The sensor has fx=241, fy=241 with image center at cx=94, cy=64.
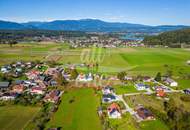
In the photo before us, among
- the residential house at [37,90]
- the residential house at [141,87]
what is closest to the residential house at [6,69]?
the residential house at [37,90]

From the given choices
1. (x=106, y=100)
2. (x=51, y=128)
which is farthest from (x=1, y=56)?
(x=51, y=128)

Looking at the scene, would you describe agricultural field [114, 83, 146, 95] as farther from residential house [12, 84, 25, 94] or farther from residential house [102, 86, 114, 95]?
Answer: residential house [12, 84, 25, 94]

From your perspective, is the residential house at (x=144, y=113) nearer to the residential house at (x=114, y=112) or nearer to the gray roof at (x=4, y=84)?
the residential house at (x=114, y=112)

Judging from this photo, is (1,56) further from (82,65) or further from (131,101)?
(131,101)

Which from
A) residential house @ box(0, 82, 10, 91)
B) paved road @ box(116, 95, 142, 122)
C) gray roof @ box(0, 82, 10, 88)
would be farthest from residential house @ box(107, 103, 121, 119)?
gray roof @ box(0, 82, 10, 88)

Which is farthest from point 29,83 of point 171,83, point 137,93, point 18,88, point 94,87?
point 171,83

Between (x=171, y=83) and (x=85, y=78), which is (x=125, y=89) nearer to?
(x=171, y=83)
